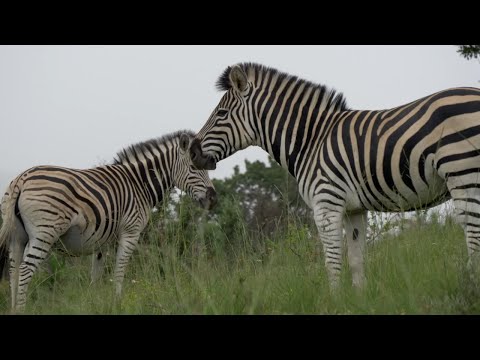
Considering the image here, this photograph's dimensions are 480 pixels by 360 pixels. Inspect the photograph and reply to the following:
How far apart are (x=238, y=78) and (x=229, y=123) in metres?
0.55

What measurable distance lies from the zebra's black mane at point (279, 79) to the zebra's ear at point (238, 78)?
0.11 metres

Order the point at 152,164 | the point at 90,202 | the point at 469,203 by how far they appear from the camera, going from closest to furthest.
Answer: the point at 469,203, the point at 90,202, the point at 152,164

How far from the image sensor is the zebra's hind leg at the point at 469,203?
4418 mm

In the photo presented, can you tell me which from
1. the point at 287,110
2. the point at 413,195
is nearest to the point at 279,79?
the point at 287,110

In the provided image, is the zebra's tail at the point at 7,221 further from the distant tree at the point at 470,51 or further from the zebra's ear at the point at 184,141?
the distant tree at the point at 470,51

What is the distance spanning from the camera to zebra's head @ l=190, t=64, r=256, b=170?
6.34m

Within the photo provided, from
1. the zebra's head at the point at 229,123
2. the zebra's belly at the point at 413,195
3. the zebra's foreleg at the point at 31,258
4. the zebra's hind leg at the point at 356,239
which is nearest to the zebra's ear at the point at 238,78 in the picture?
the zebra's head at the point at 229,123

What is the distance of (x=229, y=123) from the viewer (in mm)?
6402

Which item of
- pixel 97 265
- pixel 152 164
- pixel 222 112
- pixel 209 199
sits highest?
pixel 152 164

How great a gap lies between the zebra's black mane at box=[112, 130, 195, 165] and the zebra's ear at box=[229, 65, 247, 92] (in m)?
3.51

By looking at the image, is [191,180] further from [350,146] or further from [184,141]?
[350,146]

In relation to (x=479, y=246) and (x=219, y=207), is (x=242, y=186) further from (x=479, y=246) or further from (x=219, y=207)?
(x=479, y=246)

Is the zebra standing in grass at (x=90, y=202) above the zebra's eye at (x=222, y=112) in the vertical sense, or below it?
below
